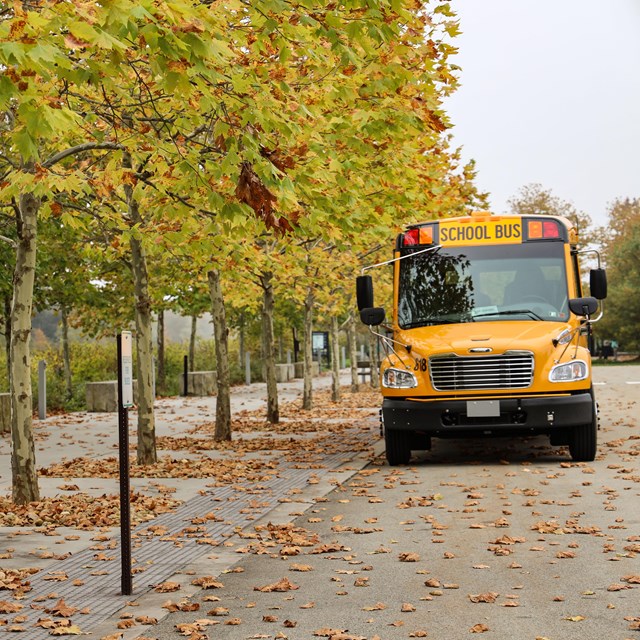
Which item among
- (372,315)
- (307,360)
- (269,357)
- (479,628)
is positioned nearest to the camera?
(479,628)

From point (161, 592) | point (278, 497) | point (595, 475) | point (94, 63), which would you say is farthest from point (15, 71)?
point (595, 475)

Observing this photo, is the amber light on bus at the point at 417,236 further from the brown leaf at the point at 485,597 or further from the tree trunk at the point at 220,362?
the brown leaf at the point at 485,597

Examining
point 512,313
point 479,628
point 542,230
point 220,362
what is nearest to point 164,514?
point 479,628

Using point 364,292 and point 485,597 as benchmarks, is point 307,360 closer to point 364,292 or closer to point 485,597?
point 364,292

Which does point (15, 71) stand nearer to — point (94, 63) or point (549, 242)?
point (94, 63)

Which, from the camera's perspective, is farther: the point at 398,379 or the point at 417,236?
the point at 417,236

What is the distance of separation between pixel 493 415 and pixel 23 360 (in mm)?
5519

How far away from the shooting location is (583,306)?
1368cm

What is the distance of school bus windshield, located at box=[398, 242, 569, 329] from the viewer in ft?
46.0

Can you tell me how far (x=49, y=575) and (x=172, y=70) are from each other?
3.37m

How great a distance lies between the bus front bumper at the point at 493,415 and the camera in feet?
42.4

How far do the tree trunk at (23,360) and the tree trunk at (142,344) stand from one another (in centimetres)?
319

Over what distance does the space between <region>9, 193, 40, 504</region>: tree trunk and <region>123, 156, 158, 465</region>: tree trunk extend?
3194 millimetres

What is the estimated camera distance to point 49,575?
7.36 m
